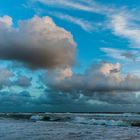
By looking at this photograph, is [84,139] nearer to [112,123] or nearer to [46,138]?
[46,138]

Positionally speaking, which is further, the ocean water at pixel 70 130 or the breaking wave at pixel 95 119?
the breaking wave at pixel 95 119

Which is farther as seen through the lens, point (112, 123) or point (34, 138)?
point (112, 123)

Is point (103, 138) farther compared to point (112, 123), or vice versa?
point (112, 123)

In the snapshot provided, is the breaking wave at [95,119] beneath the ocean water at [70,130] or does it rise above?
above

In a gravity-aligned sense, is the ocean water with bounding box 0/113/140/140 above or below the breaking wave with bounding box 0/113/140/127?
below

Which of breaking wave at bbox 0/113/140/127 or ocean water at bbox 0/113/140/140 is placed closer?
ocean water at bbox 0/113/140/140

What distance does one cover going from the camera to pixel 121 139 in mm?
24719

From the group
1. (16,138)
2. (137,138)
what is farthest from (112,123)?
(16,138)

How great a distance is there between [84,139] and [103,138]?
1671mm

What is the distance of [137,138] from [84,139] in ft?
13.7

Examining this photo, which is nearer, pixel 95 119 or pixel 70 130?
pixel 70 130

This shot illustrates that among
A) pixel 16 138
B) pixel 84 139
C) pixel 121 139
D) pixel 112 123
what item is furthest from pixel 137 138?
pixel 112 123

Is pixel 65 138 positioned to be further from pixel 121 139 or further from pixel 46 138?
pixel 121 139

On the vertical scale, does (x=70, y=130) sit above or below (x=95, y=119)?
below
